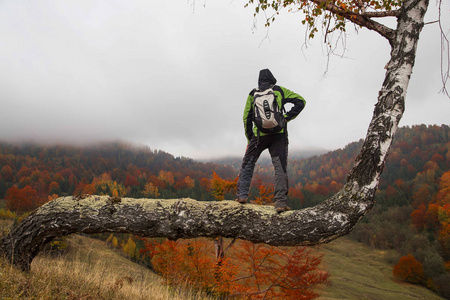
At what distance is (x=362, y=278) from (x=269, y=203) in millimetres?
40191

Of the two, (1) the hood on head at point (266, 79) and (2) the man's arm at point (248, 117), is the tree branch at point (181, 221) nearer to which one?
(2) the man's arm at point (248, 117)

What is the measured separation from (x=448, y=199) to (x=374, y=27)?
8301 centimetres

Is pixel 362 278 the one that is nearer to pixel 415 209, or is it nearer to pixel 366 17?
pixel 415 209

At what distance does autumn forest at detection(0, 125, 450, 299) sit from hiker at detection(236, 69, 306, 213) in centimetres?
402

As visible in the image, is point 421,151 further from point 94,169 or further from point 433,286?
point 94,169

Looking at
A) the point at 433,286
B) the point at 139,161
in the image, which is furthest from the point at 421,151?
the point at 139,161

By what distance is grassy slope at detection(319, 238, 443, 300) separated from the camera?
3676cm

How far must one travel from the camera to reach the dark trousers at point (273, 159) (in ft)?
13.0

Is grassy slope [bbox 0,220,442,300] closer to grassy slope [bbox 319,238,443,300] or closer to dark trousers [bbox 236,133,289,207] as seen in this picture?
grassy slope [bbox 319,238,443,300]

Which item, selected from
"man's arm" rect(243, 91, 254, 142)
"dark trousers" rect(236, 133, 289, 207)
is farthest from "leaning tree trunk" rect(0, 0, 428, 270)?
"man's arm" rect(243, 91, 254, 142)

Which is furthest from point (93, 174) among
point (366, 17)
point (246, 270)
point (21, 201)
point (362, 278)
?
point (366, 17)

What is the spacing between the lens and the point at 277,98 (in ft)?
13.6

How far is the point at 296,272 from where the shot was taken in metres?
13.3

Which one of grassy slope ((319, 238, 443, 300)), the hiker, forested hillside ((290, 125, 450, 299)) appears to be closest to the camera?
the hiker
